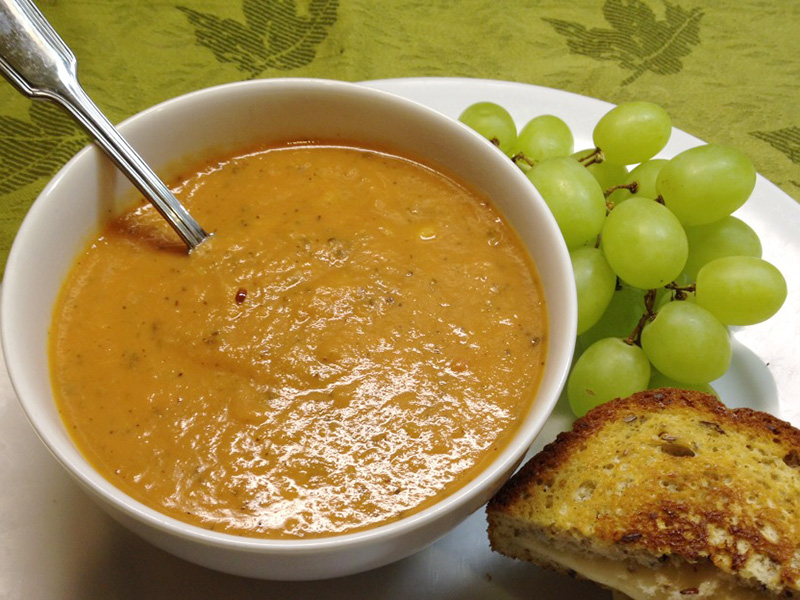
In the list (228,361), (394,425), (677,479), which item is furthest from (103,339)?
(677,479)

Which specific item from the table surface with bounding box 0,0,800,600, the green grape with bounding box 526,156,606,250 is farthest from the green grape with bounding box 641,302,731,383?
the table surface with bounding box 0,0,800,600

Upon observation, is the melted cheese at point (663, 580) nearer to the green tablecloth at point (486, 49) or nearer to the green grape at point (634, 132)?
the green grape at point (634, 132)

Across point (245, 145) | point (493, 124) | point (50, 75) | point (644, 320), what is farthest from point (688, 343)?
point (50, 75)

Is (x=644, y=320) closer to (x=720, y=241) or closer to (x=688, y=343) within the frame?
(x=688, y=343)

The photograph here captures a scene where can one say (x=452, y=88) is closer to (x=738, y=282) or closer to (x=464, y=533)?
(x=738, y=282)

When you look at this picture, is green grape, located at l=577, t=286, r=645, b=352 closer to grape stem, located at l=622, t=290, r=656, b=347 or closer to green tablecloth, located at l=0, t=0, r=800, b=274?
grape stem, located at l=622, t=290, r=656, b=347

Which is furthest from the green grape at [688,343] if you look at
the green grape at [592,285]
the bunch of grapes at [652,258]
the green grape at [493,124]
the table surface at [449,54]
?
the table surface at [449,54]
